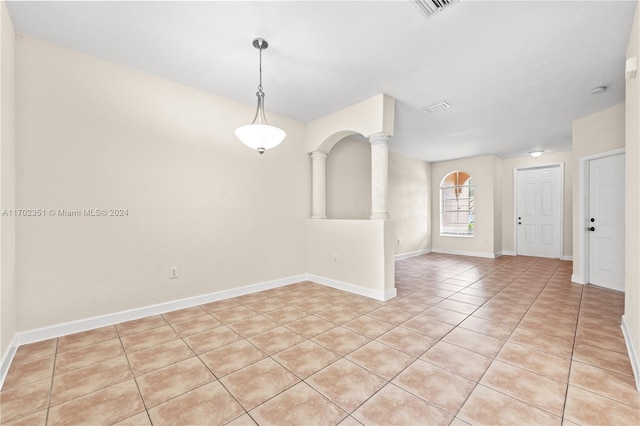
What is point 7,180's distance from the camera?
2162 mm

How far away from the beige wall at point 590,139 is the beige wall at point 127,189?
5014 millimetres

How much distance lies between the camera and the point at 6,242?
2123 millimetres

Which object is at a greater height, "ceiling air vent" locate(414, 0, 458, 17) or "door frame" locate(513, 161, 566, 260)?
"ceiling air vent" locate(414, 0, 458, 17)

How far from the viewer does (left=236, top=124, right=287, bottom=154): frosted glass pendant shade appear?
8.43ft

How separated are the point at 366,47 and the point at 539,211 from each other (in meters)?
7.05

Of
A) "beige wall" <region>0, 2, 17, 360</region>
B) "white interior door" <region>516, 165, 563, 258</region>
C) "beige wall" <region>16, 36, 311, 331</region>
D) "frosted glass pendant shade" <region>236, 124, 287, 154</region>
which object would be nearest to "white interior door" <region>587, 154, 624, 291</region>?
"white interior door" <region>516, 165, 563, 258</region>

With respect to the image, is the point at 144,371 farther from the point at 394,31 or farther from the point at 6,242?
the point at 394,31

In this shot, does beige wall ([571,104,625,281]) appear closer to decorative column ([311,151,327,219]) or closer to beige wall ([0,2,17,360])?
decorative column ([311,151,327,219])

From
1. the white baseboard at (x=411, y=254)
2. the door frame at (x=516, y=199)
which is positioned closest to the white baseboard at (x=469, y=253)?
the white baseboard at (x=411, y=254)

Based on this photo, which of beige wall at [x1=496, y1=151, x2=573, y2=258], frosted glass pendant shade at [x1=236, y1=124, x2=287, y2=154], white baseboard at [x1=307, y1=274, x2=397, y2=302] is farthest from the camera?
beige wall at [x1=496, y1=151, x2=573, y2=258]

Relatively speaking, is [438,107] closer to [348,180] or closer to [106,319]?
[348,180]

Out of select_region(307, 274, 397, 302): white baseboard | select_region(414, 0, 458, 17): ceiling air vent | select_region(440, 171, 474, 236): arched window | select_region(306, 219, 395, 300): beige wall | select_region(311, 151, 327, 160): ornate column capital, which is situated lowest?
select_region(307, 274, 397, 302): white baseboard

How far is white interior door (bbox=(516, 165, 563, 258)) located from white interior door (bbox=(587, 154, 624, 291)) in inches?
111

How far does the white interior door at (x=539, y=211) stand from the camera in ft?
22.1
